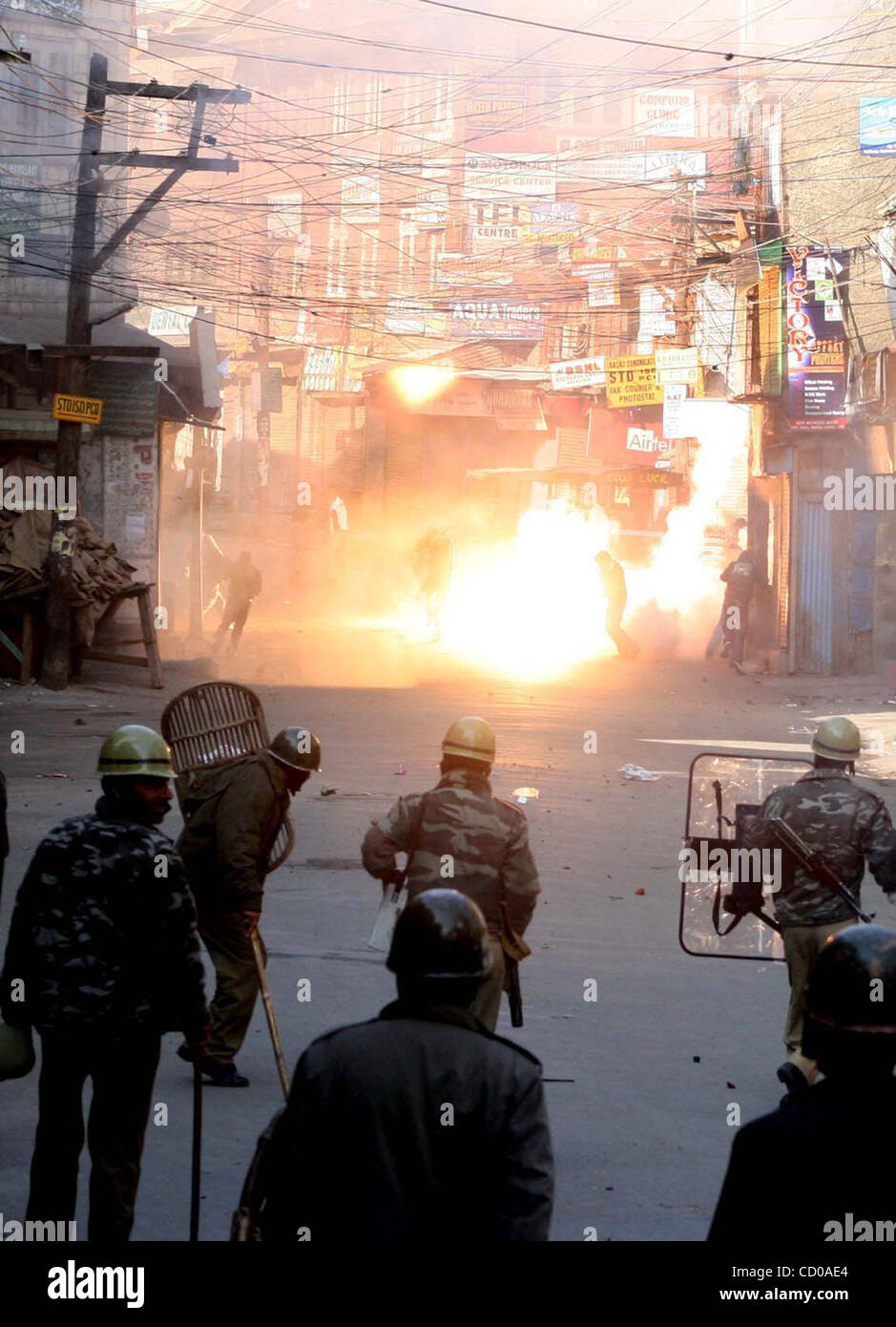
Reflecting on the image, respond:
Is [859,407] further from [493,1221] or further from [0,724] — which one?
[493,1221]

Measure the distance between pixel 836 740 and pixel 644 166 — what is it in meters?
56.7

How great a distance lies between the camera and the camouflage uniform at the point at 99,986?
4.77 m

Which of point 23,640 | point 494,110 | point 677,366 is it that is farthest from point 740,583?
point 494,110

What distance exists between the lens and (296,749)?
7.03 meters

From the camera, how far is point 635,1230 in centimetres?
579

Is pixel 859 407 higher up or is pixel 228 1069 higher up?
pixel 859 407

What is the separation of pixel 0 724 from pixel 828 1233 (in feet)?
55.2

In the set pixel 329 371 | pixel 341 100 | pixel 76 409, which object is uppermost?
pixel 341 100

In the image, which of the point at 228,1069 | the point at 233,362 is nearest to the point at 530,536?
the point at 233,362

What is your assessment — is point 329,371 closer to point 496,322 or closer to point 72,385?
point 496,322

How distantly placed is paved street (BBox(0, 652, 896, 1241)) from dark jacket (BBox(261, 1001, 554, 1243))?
247 centimetres

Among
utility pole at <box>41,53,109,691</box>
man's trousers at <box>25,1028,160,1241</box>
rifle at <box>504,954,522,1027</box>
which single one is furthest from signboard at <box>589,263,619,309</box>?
man's trousers at <box>25,1028,160,1241</box>

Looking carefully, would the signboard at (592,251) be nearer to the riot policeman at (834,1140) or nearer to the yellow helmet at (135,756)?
the yellow helmet at (135,756)

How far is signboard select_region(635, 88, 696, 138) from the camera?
2621 inches
